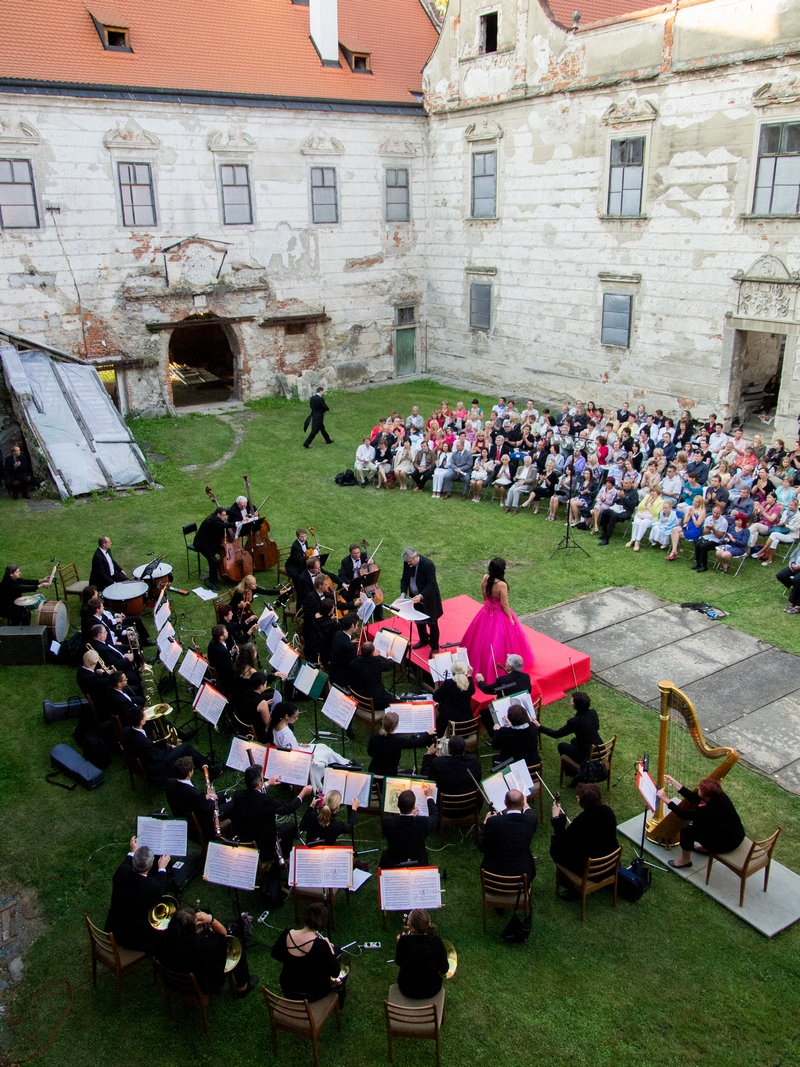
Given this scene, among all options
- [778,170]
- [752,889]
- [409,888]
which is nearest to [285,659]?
[409,888]

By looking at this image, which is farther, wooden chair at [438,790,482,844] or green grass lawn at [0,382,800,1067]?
wooden chair at [438,790,482,844]

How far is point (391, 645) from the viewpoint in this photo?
10.0 meters

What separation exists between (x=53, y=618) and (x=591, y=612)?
785 centimetres

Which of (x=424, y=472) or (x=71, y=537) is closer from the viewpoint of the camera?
(x=71, y=537)

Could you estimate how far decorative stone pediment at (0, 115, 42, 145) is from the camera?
68.3 ft

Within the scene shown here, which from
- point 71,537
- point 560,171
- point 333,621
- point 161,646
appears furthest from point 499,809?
point 560,171

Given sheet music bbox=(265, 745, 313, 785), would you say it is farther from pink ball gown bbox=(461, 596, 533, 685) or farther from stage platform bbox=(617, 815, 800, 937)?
stage platform bbox=(617, 815, 800, 937)

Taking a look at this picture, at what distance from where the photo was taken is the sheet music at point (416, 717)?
28.4 feet

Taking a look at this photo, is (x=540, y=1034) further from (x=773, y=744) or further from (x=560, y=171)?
(x=560, y=171)

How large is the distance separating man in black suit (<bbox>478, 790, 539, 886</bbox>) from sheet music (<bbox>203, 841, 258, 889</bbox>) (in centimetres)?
198

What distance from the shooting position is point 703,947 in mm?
7121

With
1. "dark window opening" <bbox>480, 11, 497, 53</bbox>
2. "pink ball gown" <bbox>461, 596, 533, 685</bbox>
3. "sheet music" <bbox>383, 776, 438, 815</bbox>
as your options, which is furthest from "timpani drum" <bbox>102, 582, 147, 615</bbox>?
"dark window opening" <bbox>480, 11, 497, 53</bbox>

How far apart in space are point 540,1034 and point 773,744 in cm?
485

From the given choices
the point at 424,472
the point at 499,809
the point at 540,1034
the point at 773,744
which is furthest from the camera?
the point at 424,472
